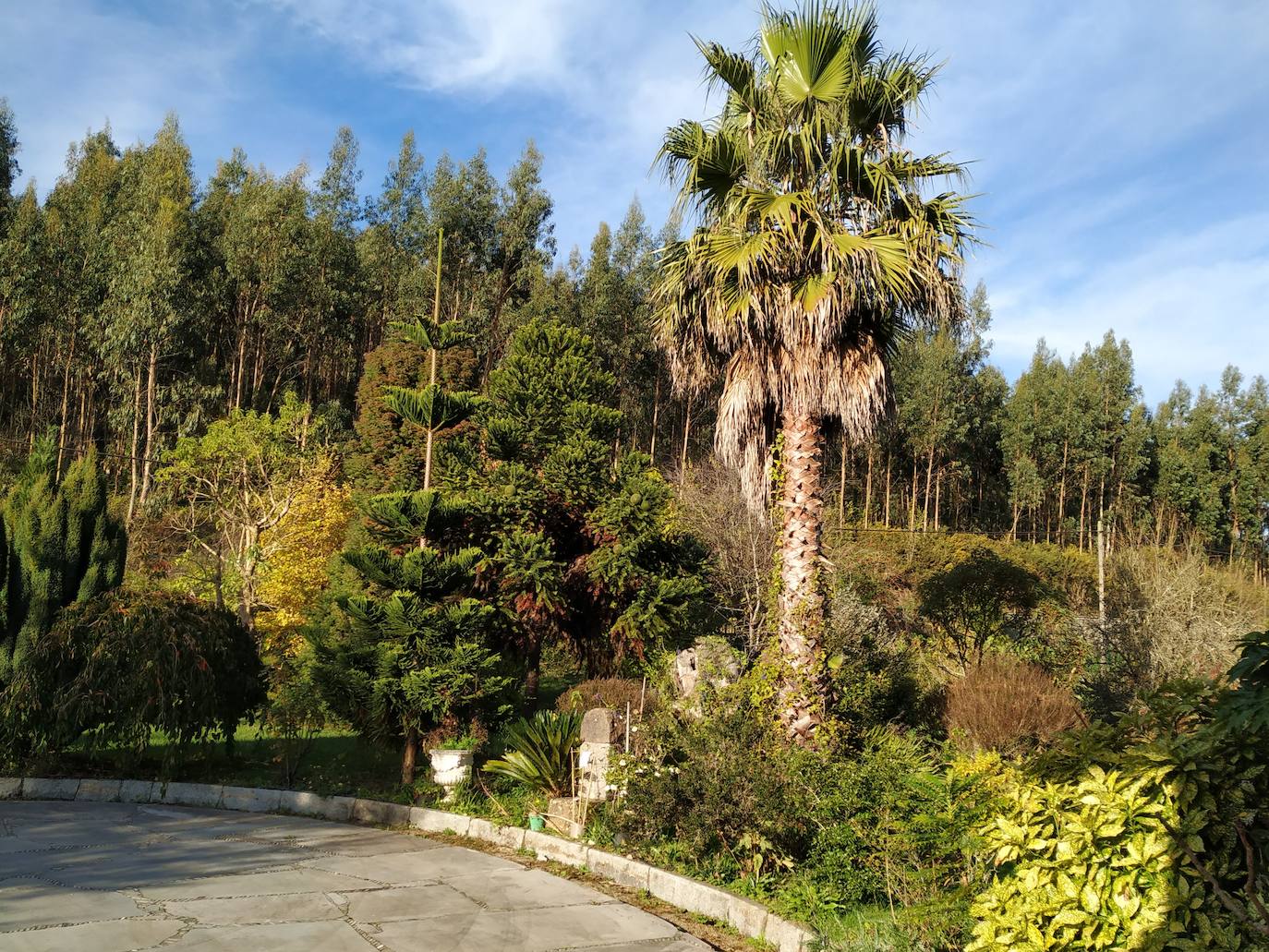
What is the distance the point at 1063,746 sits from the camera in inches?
166

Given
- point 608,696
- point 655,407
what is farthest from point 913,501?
point 608,696

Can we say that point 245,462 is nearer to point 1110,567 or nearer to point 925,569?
point 925,569

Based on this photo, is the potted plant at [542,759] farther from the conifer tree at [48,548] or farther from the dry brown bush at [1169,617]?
the dry brown bush at [1169,617]

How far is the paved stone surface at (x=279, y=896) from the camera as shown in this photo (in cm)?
574

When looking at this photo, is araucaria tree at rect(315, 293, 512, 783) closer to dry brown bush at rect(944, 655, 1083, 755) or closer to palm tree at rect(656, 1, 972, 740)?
palm tree at rect(656, 1, 972, 740)

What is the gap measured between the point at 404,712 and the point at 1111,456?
1723 inches

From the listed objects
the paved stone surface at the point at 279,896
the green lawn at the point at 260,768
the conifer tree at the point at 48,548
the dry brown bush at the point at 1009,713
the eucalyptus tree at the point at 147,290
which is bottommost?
the green lawn at the point at 260,768

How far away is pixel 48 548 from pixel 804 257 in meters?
9.86

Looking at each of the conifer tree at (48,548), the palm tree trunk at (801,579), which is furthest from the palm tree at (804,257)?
the conifer tree at (48,548)

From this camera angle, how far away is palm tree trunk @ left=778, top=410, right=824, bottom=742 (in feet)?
30.9

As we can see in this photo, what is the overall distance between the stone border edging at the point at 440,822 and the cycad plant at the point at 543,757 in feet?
2.52

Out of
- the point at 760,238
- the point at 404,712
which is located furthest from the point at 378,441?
the point at 760,238

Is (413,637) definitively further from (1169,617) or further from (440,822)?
(1169,617)

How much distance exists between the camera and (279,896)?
666cm
